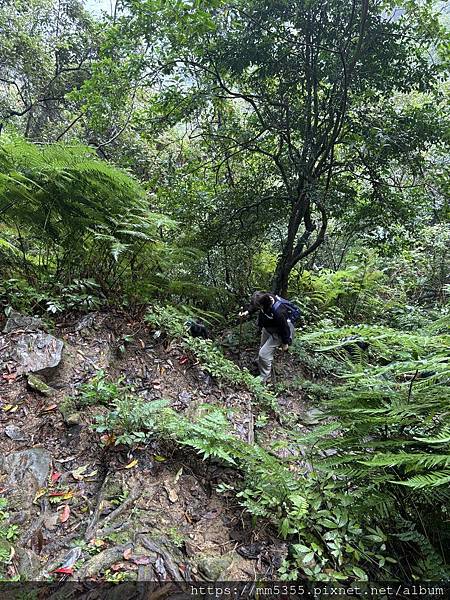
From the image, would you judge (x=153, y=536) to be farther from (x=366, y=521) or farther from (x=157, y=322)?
(x=157, y=322)

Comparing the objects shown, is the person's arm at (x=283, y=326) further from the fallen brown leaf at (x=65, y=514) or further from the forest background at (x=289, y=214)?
the fallen brown leaf at (x=65, y=514)

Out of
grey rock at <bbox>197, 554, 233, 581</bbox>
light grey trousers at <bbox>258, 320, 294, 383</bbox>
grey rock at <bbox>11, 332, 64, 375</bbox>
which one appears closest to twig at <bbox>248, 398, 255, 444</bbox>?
light grey trousers at <bbox>258, 320, 294, 383</bbox>

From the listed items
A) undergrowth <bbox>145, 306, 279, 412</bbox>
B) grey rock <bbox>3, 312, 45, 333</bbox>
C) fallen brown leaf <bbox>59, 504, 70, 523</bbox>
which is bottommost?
fallen brown leaf <bbox>59, 504, 70, 523</bbox>

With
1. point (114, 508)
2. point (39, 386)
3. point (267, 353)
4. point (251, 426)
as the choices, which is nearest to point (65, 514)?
point (114, 508)

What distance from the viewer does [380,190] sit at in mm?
5555

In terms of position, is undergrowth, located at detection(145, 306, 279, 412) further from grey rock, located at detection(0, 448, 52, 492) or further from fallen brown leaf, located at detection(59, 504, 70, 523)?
fallen brown leaf, located at detection(59, 504, 70, 523)

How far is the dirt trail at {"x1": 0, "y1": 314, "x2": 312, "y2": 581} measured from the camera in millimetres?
1943

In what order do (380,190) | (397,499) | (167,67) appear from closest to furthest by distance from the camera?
(397,499) < (167,67) < (380,190)

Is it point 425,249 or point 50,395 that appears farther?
point 425,249

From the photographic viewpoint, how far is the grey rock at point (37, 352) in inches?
127

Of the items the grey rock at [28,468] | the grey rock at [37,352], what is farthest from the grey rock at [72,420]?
the grey rock at [37,352]

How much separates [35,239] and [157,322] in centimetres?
183

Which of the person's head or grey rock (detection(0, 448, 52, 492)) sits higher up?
the person's head

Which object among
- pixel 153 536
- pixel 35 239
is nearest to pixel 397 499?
pixel 153 536
